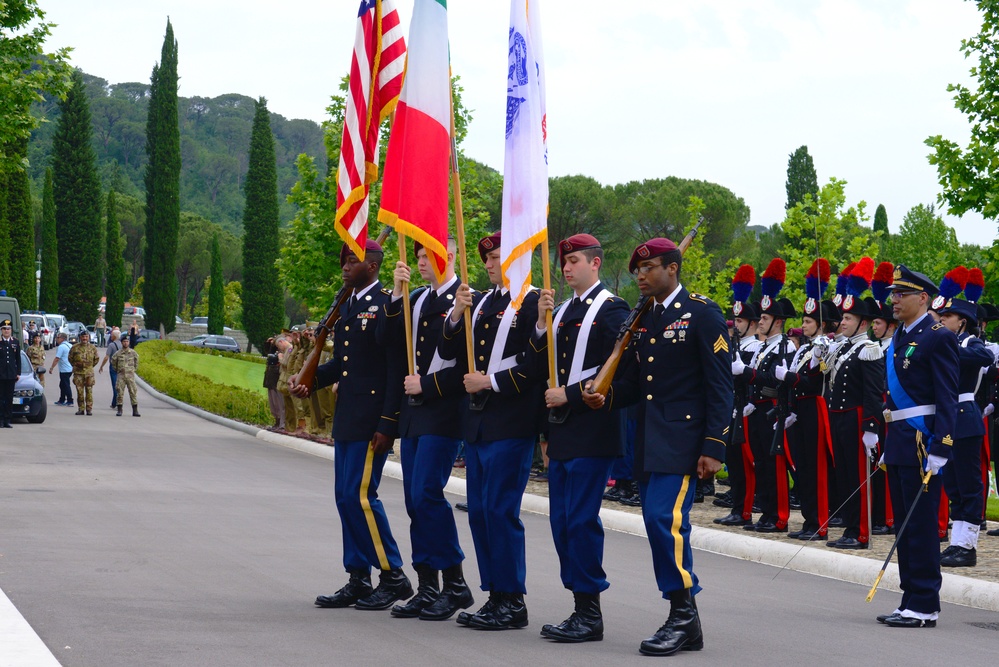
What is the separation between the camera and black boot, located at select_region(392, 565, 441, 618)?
757cm

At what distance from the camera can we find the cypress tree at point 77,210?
276ft

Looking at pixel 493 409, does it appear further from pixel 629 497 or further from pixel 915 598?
pixel 629 497

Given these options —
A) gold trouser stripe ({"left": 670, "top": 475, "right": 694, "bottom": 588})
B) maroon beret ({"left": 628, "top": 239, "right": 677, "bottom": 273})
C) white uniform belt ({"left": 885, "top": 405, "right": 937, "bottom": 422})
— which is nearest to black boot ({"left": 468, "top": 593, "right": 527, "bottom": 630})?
gold trouser stripe ({"left": 670, "top": 475, "right": 694, "bottom": 588})

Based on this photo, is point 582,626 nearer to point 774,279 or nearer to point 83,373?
point 774,279

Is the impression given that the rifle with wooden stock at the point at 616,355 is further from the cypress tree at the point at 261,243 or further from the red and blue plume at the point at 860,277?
the cypress tree at the point at 261,243

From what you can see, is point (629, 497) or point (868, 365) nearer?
point (868, 365)

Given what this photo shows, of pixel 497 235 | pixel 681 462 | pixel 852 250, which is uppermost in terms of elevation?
pixel 852 250

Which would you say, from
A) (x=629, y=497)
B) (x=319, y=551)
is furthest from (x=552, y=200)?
(x=319, y=551)

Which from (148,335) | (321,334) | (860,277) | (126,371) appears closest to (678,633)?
(321,334)

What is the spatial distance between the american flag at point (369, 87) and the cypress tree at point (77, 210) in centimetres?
7875

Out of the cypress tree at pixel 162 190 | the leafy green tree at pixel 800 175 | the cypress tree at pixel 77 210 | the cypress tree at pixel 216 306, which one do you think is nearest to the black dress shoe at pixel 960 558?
the leafy green tree at pixel 800 175

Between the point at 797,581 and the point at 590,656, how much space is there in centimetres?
394

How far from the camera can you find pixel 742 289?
45.5 feet

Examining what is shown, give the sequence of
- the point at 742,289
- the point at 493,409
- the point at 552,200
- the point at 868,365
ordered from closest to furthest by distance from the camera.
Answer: the point at 493,409
the point at 868,365
the point at 742,289
the point at 552,200
